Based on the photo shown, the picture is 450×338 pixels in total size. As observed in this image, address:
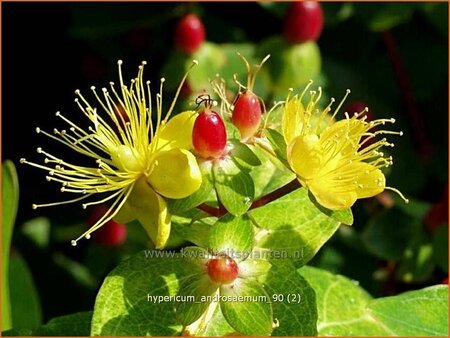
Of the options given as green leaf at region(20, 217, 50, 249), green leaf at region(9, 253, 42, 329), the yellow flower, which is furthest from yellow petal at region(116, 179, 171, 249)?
green leaf at region(20, 217, 50, 249)

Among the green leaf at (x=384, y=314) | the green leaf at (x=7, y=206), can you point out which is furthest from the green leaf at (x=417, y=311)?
the green leaf at (x=7, y=206)

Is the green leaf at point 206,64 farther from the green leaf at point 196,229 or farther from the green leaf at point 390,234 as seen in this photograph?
the green leaf at point 196,229

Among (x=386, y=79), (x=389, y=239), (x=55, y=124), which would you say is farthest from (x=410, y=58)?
(x=55, y=124)

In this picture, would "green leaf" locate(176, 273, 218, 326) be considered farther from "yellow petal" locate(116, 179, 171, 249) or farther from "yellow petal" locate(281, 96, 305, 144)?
"yellow petal" locate(281, 96, 305, 144)

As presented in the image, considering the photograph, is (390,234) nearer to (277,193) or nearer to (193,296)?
(277,193)

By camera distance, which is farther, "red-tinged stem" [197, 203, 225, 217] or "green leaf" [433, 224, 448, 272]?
"green leaf" [433, 224, 448, 272]

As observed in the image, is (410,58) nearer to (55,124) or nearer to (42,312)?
(55,124)

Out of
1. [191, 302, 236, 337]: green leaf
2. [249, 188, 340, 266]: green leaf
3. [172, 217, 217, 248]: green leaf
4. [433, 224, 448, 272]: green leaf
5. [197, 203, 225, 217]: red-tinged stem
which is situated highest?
[197, 203, 225, 217]: red-tinged stem
